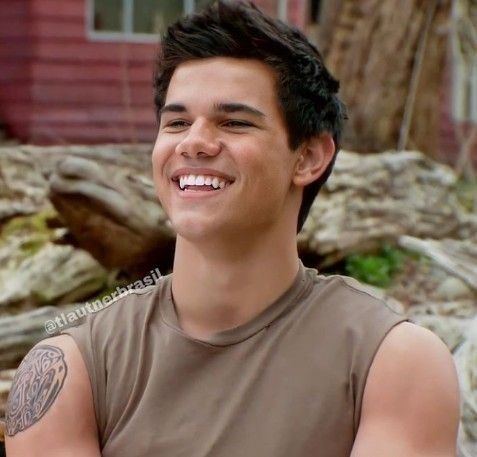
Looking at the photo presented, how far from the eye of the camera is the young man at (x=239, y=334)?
8.12 feet

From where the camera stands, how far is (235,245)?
8.55 feet

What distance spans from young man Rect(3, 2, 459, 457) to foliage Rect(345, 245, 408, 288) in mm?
3320

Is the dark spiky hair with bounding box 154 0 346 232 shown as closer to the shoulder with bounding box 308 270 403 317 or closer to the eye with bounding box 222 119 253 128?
the eye with bounding box 222 119 253 128

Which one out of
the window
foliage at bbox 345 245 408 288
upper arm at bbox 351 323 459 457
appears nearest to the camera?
upper arm at bbox 351 323 459 457

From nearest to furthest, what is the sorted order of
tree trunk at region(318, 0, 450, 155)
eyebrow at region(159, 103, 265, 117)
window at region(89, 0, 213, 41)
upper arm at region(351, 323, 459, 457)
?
upper arm at region(351, 323, 459, 457)
eyebrow at region(159, 103, 265, 117)
tree trunk at region(318, 0, 450, 155)
window at region(89, 0, 213, 41)

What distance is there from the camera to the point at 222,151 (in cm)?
254

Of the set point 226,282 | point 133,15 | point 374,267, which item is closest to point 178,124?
point 226,282

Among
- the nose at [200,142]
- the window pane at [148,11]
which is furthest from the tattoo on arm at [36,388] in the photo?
the window pane at [148,11]

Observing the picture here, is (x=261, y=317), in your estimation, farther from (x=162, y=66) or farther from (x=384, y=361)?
(x=162, y=66)

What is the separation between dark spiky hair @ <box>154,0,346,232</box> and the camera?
8.50 feet

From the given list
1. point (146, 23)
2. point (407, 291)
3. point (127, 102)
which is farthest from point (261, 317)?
point (146, 23)

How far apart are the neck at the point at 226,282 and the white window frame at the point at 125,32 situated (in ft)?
33.4

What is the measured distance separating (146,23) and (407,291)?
7.50 metres

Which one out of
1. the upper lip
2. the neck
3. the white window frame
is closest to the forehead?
the upper lip
